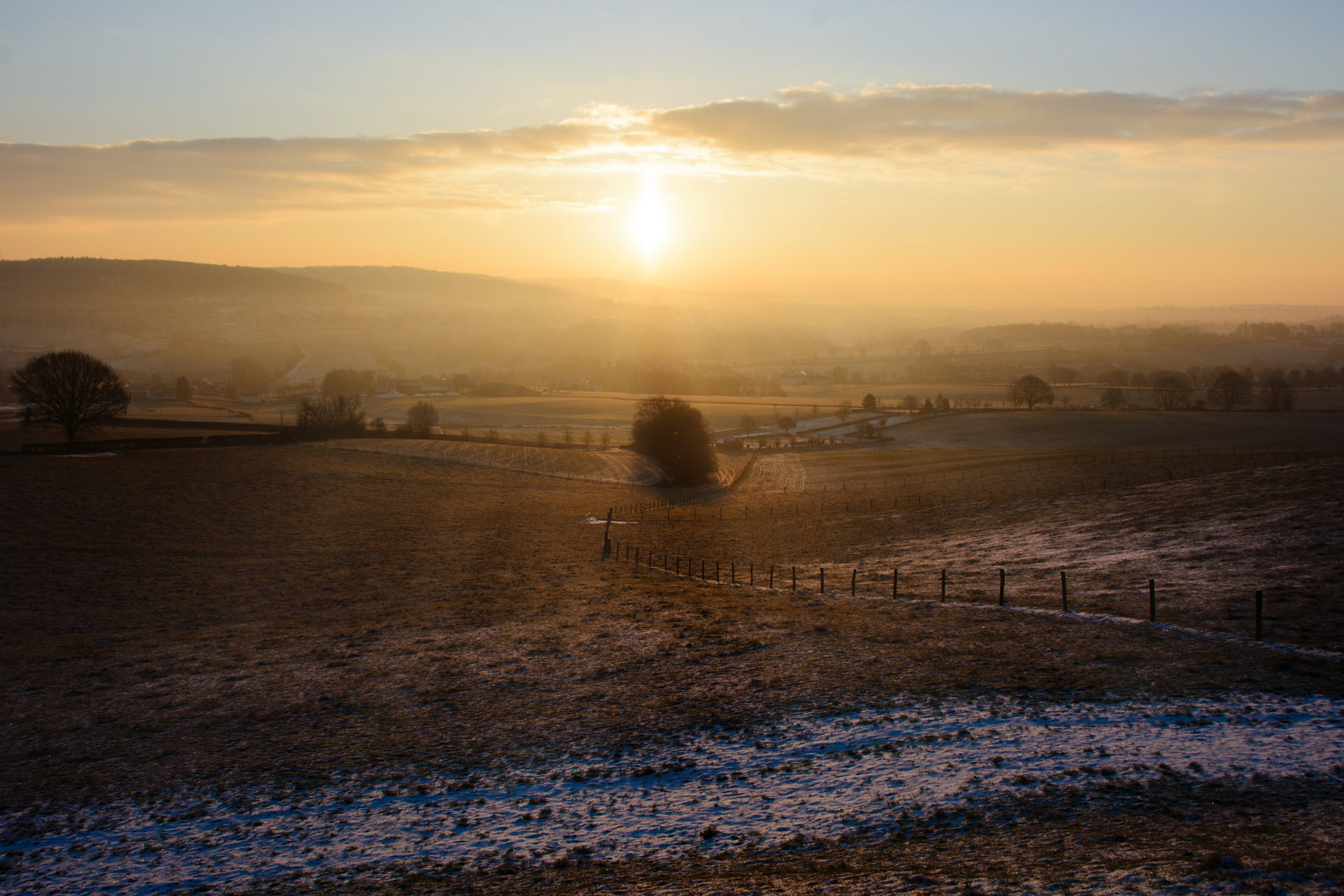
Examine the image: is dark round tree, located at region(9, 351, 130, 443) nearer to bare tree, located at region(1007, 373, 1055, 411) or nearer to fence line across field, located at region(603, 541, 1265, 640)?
fence line across field, located at region(603, 541, 1265, 640)

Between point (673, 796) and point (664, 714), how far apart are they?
3.41 metres

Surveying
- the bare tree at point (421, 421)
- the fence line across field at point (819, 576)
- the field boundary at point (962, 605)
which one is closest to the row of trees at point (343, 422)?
the bare tree at point (421, 421)

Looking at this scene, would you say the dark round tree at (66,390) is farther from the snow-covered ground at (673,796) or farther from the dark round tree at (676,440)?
the snow-covered ground at (673,796)

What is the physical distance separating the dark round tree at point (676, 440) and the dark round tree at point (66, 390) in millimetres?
42510

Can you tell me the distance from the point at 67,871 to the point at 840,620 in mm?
16709

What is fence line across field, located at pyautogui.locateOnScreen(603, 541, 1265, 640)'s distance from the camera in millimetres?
22047

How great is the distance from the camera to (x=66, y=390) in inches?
2410

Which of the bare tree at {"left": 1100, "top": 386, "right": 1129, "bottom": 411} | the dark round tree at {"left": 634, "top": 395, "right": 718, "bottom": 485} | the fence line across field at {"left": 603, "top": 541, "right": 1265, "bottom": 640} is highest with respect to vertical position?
the bare tree at {"left": 1100, "top": 386, "right": 1129, "bottom": 411}

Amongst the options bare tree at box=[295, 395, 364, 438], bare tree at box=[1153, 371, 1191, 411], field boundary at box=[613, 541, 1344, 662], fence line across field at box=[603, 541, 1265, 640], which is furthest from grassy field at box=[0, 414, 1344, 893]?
bare tree at box=[1153, 371, 1191, 411]

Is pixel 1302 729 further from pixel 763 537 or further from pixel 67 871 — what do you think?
pixel 763 537

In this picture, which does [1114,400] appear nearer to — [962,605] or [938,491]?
[938,491]

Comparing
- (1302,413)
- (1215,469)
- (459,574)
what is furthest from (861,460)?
(459,574)

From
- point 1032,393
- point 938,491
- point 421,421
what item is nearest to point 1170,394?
point 1032,393

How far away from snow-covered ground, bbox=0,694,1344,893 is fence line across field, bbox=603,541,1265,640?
655cm
